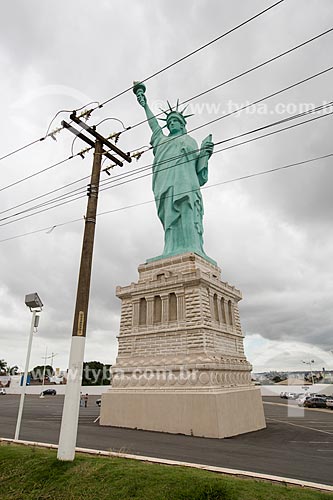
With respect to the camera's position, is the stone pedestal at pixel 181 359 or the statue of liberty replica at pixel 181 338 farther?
the statue of liberty replica at pixel 181 338

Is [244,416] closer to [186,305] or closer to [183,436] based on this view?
[183,436]

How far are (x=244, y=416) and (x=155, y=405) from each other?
15.7ft

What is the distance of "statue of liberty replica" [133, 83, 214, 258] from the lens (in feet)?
75.4

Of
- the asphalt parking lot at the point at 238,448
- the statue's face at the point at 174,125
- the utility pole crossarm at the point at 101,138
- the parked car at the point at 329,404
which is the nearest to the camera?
the asphalt parking lot at the point at 238,448

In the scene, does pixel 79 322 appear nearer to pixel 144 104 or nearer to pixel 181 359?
pixel 181 359

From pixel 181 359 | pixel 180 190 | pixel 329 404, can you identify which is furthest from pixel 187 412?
pixel 329 404

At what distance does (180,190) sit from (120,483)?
1833cm

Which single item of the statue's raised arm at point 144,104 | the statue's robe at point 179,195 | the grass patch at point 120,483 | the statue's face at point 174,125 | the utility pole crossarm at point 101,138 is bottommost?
the grass patch at point 120,483

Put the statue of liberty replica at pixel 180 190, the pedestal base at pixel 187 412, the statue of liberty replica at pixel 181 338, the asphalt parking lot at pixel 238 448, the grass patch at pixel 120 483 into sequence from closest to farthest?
1. the grass patch at pixel 120 483
2. the asphalt parking lot at pixel 238 448
3. the pedestal base at pixel 187 412
4. the statue of liberty replica at pixel 181 338
5. the statue of liberty replica at pixel 180 190

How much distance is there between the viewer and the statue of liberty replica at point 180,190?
2298 cm

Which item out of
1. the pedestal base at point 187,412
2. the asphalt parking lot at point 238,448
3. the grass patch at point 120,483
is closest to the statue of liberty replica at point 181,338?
the pedestal base at point 187,412

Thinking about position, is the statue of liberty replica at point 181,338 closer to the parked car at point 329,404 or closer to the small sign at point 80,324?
the small sign at point 80,324

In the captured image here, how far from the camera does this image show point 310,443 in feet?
45.9

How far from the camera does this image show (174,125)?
25.8 metres
